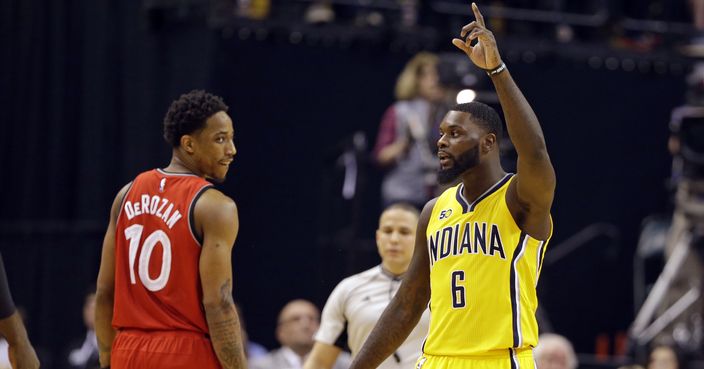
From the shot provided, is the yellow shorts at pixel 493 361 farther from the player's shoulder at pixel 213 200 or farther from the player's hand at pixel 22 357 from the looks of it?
the player's hand at pixel 22 357

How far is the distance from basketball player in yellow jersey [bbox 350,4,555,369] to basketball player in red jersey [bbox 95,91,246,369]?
943 mm

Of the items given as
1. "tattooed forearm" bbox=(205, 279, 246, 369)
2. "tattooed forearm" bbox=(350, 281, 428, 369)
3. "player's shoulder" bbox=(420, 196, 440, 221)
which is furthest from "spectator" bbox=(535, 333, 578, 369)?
"tattooed forearm" bbox=(205, 279, 246, 369)

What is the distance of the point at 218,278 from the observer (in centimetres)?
620

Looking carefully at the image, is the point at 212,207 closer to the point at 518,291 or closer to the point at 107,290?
the point at 107,290

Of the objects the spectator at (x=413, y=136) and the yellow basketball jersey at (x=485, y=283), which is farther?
the spectator at (x=413, y=136)

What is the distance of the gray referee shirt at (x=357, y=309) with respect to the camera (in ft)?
25.0

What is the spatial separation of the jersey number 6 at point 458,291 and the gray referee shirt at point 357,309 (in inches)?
69.8

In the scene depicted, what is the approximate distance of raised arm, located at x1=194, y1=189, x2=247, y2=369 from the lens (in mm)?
6180

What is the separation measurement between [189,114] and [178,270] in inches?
29.9

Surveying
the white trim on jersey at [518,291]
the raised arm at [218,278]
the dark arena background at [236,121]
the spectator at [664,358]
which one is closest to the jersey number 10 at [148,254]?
the raised arm at [218,278]

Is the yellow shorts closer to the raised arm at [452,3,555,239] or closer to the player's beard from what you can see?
the raised arm at [452,3,555,239]

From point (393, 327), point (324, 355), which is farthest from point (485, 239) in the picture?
point (324, 355)

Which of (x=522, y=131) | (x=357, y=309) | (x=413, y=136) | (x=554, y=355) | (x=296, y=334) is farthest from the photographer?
(x=413, y=136)

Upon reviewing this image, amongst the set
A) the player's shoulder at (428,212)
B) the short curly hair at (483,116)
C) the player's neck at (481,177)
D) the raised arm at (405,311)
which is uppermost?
the short curly hair at (483,116)
